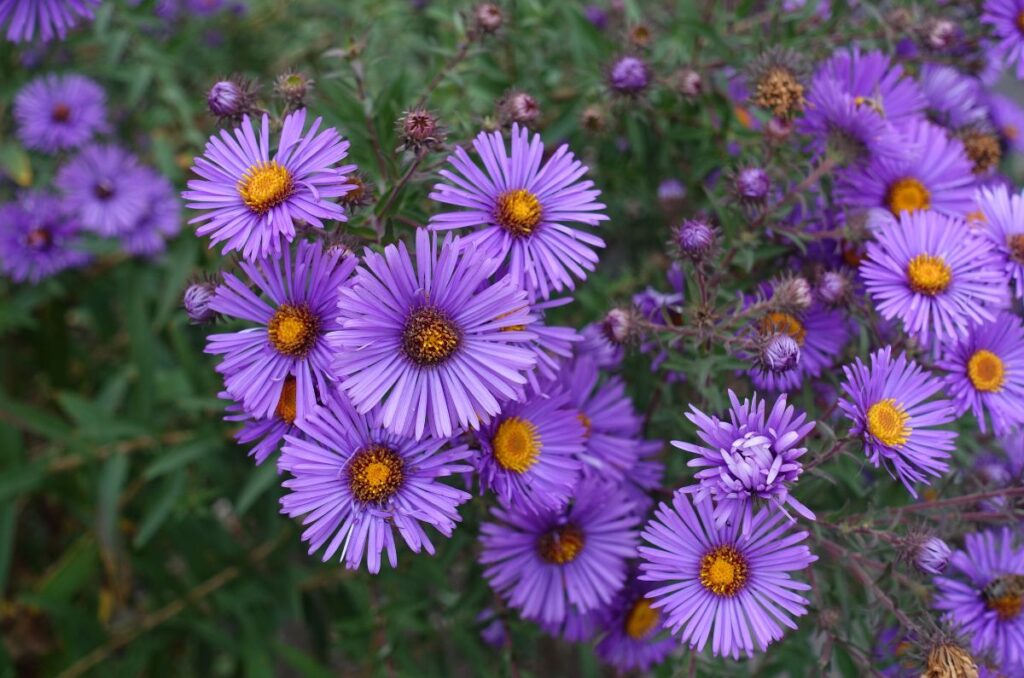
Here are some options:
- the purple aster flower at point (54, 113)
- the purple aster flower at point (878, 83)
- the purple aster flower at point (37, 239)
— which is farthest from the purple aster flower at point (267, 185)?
the purple aster flower at point (54, 113)

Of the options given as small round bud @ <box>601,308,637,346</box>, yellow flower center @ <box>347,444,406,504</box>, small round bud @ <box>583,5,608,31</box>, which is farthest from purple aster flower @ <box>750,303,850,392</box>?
small round bud @ <box>583,5,608,31</box>

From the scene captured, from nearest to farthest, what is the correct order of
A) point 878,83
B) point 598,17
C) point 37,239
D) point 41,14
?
point 878,83
point 41,14
point 37,239
point 598,17

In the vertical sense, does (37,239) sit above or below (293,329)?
below

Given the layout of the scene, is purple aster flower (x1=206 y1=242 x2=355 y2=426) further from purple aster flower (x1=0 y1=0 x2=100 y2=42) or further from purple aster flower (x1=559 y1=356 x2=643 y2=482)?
purple aster flower (x1=0 y1=0 x2=100 y2=42)

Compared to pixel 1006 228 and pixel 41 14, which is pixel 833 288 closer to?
pixel 1006 228

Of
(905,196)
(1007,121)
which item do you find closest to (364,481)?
(905,196)

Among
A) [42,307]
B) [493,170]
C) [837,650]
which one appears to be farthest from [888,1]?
[42,307]

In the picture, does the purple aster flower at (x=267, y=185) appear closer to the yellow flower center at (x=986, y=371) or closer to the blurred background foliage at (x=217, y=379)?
the blurred background foliage at (x=217, y=379)
